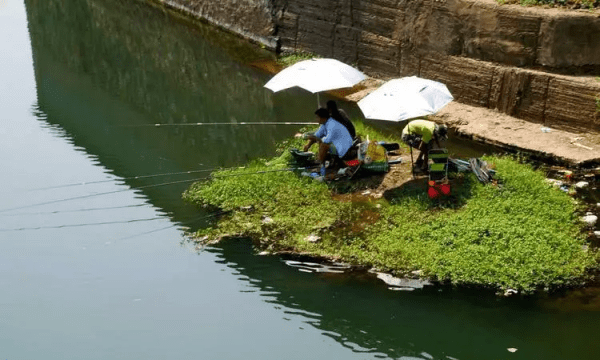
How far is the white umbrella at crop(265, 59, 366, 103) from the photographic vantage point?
1038 cm

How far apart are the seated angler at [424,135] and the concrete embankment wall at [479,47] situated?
261 cm

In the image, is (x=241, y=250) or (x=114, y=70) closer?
(x=241, y=250)

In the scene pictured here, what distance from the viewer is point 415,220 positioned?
9.34m

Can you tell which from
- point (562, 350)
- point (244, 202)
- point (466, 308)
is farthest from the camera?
point (244, 202)

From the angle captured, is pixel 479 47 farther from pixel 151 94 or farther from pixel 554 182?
pixel 151 94

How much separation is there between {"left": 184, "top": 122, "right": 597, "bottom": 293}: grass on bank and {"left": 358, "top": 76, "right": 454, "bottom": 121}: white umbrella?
97 centimetres

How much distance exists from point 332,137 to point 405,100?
1.19 metres

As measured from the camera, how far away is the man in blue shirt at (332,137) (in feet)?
33.9

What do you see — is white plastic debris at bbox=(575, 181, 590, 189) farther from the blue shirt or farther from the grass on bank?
the blue shirt

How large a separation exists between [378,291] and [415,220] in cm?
117

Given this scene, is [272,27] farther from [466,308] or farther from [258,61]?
A: [466,308]

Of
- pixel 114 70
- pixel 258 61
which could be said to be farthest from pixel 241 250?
pixel 114 70

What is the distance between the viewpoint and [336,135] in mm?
10383

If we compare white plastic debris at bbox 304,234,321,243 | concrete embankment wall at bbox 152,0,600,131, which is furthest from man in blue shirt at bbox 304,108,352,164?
concrete embankment wall at bbox 152,0,600,131
